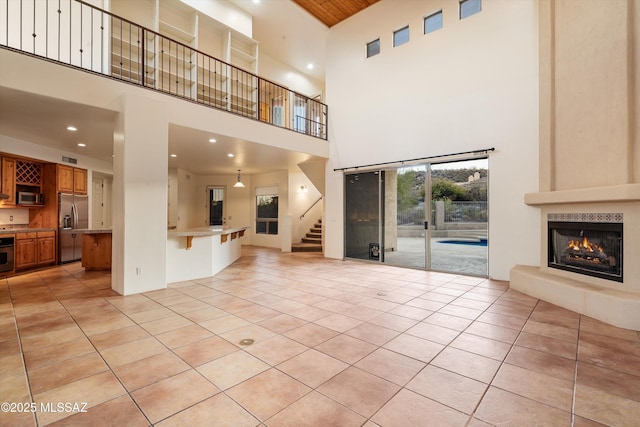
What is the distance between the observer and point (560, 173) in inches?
172

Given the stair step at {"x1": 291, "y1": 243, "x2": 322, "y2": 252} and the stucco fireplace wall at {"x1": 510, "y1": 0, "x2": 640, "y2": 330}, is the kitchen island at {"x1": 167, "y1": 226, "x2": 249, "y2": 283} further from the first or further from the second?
the stucco fireplace wall at {"x1": 510, "y1": 0, "x2": 640, "y2": 330}

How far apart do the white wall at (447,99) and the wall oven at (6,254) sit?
6740mm

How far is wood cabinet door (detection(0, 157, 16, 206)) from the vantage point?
5.94 meters

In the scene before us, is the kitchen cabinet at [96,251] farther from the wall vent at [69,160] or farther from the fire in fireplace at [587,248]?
the fire in fireplace at [587,248]

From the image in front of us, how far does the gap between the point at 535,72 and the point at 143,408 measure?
673cm

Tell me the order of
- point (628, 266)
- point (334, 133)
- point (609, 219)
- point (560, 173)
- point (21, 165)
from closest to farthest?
1. point (628, 266)
2. point (609, 219)
3. point (560, 173)
4. point (21, 165)
5. point (334, 133)

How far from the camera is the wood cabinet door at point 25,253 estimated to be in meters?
5.75

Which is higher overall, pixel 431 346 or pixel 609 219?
pixel 609 219

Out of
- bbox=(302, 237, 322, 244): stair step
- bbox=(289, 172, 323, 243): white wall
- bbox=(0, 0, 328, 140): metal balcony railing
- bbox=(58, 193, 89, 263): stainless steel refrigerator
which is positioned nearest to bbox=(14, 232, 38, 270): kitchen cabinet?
bbox=(58, 193, 89, 263): stainless steel refrigerator

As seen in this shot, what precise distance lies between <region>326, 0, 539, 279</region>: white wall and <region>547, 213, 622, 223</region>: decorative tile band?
1.80 feet

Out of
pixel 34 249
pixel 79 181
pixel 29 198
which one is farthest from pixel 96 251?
pixel 79 181

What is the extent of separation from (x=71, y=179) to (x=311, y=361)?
7991 millimetres

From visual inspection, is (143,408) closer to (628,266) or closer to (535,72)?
(628,266)

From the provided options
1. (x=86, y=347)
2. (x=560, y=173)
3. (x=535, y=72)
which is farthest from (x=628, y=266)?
(x=86, y=347)
